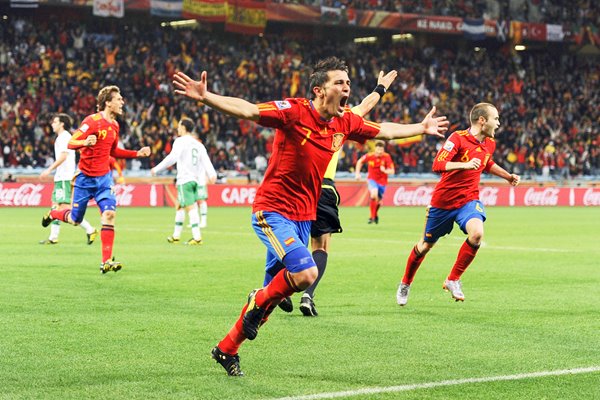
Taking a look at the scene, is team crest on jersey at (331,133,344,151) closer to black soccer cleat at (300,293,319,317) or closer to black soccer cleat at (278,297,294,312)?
black soccer cleat at (278,297,294,312)

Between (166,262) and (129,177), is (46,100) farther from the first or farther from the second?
(166,262)

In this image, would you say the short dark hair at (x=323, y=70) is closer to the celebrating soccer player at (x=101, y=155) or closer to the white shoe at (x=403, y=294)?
the white shoe at (x=403, y=294)

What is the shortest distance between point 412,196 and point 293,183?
34.5 m

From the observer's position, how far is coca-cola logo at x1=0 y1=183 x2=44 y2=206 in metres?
33.6

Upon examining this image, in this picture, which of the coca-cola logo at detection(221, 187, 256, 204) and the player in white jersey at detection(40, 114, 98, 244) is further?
the coca-cola logo at detection(221, 187, 256, 204)

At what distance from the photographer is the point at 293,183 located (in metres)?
7.16

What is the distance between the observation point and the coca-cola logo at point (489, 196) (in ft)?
137

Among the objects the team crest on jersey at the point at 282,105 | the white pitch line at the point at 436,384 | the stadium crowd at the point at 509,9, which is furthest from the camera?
the stadium crowd at the point at 509,9

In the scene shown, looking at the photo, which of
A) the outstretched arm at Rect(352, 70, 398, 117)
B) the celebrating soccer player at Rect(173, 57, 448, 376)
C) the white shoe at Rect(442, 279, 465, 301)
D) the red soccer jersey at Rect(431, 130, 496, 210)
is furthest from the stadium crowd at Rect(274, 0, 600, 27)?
the celebrating soccer player at Rect(173, 57, 448, 376)

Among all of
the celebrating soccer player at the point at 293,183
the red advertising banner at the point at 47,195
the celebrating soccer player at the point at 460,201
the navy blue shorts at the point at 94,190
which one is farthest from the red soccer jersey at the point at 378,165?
the celebrating soccer player at the point at 293,183

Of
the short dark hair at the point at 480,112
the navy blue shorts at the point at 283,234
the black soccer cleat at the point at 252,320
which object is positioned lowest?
the black soccer cleat at the point at 252,320

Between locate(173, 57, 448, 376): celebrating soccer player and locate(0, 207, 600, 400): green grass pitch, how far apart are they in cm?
42

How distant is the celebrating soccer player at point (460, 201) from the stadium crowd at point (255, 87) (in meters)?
27.4

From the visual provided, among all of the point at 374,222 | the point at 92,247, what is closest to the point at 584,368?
the point at 92,247
